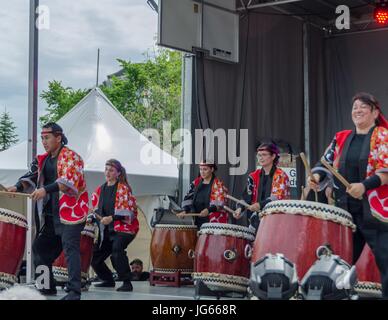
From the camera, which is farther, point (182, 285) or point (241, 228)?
point (182, 285)

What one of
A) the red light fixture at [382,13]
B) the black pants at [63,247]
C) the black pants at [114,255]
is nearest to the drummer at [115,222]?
the black pants at [114,255]

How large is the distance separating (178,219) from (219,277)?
1.88 meters

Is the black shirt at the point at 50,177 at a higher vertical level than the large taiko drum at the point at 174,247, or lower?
higher

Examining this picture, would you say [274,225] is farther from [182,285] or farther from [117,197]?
[182,285]

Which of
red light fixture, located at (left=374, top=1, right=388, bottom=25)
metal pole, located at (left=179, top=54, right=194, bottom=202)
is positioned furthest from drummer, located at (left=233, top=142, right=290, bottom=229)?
red light fixture, located at (left=374, top=1, right=388, bottom=25)

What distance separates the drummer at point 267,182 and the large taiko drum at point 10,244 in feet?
6.50

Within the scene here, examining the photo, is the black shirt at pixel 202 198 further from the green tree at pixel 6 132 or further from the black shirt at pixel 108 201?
the green tree at pixel 6 132

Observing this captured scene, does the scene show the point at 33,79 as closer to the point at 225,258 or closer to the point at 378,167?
the point at 225,258

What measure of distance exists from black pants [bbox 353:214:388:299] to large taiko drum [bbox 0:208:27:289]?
→ 1.96m

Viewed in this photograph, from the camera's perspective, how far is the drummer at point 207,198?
6.76 metres

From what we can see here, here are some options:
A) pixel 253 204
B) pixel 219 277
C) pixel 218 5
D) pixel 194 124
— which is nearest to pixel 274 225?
pixel 219 277

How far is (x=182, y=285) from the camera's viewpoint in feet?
22.4

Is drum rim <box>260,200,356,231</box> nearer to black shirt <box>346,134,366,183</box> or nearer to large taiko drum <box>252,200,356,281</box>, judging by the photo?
large taiko drum <box>252,200,356,281</box>

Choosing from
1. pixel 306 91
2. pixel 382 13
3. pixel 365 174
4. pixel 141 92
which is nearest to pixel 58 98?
pixel 141 92
